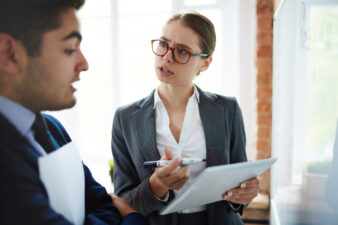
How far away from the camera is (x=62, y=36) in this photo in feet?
1.42

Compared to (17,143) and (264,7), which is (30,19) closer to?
(17,143)

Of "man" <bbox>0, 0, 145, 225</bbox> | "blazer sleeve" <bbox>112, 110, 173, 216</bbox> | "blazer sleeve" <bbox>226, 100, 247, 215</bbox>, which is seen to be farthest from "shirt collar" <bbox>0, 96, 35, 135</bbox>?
"blazer sleeve" <bbox>226, 100, 247, 215</bbox>

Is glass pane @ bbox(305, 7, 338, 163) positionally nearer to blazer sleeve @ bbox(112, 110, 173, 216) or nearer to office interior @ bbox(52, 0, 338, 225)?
office interior @ bbox(52, 0, 338, 225)

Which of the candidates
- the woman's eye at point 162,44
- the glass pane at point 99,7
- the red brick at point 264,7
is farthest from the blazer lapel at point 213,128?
the red brick at point 264,7

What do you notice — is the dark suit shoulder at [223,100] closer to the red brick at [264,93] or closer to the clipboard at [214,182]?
the clipboard at [214,182]

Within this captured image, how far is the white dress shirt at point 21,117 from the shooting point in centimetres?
40

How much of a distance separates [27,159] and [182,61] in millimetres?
659

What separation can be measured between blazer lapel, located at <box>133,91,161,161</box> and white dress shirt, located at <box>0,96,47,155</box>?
0.53 metres

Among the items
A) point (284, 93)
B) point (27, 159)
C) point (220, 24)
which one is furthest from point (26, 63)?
point (220, 24)

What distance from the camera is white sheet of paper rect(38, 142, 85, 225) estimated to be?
0.43 m

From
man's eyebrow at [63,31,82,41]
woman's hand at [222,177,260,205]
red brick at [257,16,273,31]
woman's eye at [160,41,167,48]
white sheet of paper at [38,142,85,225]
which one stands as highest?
red brick at [257,16,273,31]

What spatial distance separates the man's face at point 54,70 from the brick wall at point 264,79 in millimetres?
1956

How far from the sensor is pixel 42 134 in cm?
46

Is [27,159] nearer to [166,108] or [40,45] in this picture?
[40,45]
